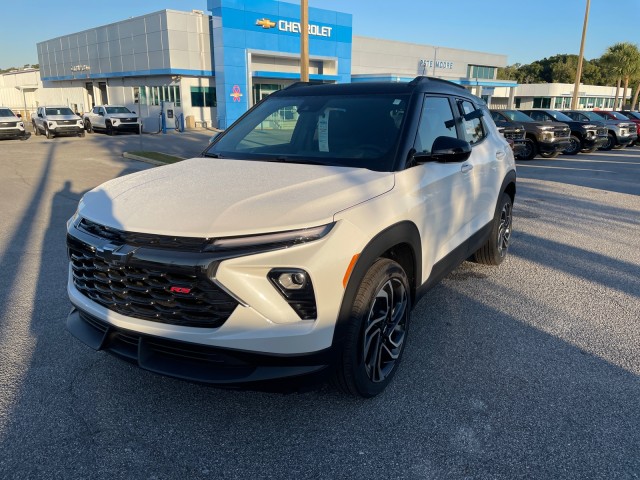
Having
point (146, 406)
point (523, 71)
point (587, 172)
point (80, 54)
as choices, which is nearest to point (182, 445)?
point (146, 406)

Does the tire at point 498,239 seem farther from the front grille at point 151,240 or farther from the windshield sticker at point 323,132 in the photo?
the front grille at point 151,240

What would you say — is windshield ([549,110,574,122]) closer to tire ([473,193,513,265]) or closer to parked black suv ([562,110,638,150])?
parked black suv ([562,110,638,150])

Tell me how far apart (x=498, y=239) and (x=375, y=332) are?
2882 mm

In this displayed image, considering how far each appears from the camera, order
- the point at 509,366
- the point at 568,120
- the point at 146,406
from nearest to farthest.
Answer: the point at 146,406, the point at 509,366, the point at 568,120

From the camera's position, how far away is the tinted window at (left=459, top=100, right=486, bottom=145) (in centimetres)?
Result: 441

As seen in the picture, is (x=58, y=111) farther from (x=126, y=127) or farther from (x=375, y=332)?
(x=375, y=332)

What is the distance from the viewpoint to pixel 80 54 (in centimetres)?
4428

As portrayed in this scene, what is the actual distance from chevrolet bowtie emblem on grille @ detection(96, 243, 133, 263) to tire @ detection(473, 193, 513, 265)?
12.2ft

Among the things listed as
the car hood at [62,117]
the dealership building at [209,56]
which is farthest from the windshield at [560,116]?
the car hood at [62,117]

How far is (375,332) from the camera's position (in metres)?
2.89

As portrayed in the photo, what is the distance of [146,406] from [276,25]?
3583 centimetres

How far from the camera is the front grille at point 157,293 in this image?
228cm

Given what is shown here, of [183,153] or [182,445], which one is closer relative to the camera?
[182,445]

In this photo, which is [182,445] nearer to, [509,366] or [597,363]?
[509,366]
